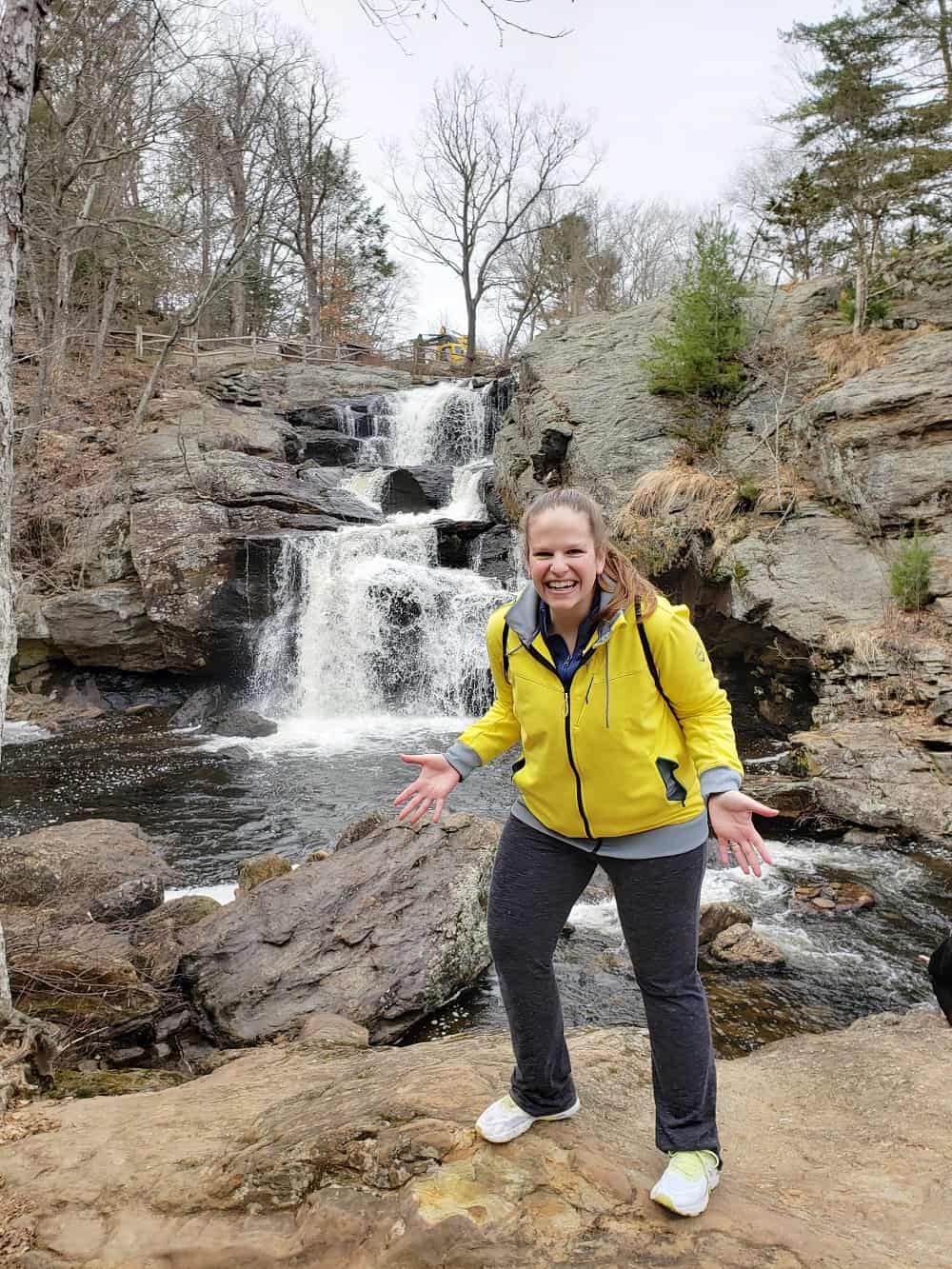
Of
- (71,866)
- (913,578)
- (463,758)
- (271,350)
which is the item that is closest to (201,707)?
(71,866)

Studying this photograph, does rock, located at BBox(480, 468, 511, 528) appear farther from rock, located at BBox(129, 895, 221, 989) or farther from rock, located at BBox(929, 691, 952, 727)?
rock, located at BBox(129, 895, 221, 989)

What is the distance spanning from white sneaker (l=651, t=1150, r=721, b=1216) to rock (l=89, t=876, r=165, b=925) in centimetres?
444

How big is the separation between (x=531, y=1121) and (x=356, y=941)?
2815 millimetres

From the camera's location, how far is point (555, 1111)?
2.02 meters

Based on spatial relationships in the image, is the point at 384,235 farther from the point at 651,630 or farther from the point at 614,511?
the point at 651,630

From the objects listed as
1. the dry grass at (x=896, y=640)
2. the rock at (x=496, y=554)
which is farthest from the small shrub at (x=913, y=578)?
the rock at (x=496, y=554)

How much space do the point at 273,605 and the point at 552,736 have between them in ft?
38.3

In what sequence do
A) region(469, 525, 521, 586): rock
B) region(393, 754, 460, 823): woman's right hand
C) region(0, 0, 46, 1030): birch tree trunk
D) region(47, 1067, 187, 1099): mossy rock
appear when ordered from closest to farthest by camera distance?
region(393, 754, 460, 823): woman's right hand
region(0, 0, 46, 1030): birch tree trunk
region(47, 1067, 187, 1099): mossy rock
region(469, 525, 521, 586): rock

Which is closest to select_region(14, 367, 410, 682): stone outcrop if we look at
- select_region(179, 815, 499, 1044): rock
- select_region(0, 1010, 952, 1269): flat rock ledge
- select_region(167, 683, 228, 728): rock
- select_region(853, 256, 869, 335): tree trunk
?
select_region(167, 683, 228, 728): rock

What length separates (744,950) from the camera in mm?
4973

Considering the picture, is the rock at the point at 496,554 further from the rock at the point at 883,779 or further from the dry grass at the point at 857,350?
the rock at the point at 883,779

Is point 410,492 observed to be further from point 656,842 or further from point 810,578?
point 656,842

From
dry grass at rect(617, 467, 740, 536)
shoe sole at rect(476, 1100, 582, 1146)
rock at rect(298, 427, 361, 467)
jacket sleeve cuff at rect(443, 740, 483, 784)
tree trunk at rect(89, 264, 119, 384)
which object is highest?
tree trunk at rect(89, 264, 119, 384)

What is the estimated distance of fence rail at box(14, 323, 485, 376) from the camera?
21.3 meters
